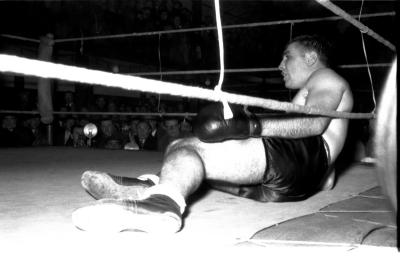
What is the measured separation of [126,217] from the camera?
0.91 metres

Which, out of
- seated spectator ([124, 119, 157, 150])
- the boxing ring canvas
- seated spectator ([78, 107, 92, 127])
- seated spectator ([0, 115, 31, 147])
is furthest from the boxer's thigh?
seated spectator ([78, 107, 92, 127])

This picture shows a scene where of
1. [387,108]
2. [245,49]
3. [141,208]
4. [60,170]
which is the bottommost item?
[60,170]

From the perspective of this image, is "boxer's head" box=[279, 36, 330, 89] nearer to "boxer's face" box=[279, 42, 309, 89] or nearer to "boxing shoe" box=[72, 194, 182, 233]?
"boxer's face" box=[279, 42, 309, 89]

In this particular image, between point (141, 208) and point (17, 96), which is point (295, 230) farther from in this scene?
point (17, 96)

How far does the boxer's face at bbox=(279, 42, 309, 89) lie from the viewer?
1.52 metres

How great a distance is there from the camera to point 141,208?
0.93 meters

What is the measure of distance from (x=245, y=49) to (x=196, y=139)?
643 cm

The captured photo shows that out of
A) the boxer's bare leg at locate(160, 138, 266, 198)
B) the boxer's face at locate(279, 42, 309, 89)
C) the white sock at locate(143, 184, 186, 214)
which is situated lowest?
the white sock at locate(143, 184, 186, 214)

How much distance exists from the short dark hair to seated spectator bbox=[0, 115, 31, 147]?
3.03 meters

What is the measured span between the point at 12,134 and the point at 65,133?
1.61 feet

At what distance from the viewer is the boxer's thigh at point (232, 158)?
3.89 ft

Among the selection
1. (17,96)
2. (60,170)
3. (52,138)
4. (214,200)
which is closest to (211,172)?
(214,200)

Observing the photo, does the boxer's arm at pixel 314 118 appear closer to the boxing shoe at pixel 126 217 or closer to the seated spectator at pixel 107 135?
the boxing shoe at pixel 126 217

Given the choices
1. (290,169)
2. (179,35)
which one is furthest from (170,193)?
(179,35)
